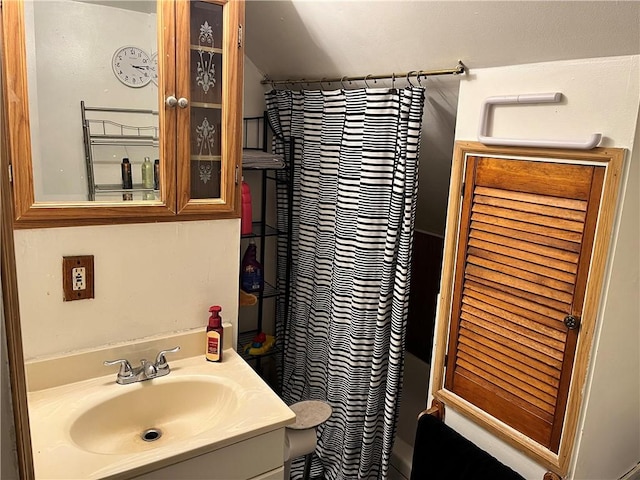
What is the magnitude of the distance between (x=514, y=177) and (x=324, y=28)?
0.81 meters

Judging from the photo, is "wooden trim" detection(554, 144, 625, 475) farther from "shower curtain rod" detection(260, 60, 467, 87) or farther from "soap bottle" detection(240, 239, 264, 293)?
"soap bottle" detection(240, 239, 264, 293)

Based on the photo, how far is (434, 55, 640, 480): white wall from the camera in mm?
1136

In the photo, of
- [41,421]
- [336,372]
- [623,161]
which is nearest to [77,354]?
[41,421]

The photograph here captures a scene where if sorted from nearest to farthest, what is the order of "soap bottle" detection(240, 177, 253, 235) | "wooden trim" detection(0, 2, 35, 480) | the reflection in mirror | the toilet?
"wooden trim" detection(0, 2, 35, 480)
the reflection in mirror
the toilet
"soap bottle" detection(240, 177, 253, 235)

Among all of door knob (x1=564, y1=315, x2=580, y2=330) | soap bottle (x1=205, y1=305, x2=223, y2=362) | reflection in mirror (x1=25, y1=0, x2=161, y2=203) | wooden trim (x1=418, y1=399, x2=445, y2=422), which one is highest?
reflection in mirror (x1=25, y1=0, x2=161, y2=203)

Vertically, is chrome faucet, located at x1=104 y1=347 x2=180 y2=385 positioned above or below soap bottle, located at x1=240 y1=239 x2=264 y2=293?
below

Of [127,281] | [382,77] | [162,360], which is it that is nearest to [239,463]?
[162,360]

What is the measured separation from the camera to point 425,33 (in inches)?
56.0

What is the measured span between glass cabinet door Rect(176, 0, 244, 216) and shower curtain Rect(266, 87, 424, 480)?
1.50 feet

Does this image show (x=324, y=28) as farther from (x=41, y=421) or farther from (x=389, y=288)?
(x=41, y=421)

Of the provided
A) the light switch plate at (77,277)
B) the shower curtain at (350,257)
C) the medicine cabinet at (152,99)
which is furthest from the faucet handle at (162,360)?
the shower curtain at (350,257)

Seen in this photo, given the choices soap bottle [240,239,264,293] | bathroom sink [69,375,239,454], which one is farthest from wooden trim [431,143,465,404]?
soap bottle [240,239,264,293]

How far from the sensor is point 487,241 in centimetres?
145

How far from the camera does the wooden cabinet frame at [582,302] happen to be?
3.82 ft
